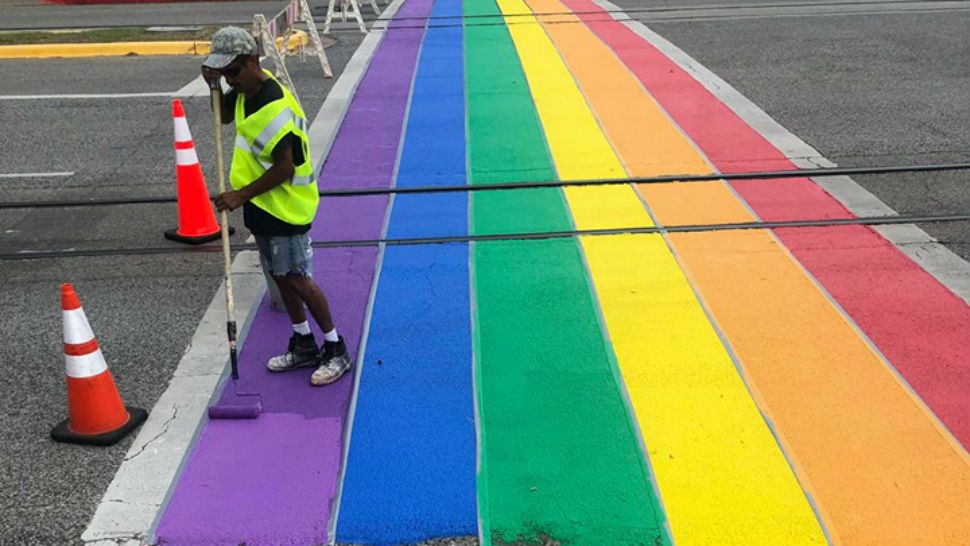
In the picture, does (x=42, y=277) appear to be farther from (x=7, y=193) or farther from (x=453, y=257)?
(x=453, y=257)

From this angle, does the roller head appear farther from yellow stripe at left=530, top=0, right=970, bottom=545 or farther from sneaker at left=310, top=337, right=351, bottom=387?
yellow stripe at left=530, top=0, right=970, bottom=545

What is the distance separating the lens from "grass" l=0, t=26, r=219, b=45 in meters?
14.8

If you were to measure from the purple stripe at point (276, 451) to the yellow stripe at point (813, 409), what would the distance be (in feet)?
4.81

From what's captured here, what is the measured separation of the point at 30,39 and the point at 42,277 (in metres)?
10.9

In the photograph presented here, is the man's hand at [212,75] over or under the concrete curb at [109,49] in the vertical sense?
over

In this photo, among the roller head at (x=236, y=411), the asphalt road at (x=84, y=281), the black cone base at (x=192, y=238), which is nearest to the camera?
the asphalt road at (x=84, y=281)

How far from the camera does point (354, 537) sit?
11.8 ft

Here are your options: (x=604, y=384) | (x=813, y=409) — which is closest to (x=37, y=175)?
(x=604, y=384)

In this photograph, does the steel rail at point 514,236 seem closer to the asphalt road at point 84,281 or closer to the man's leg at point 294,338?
the asphalt road at point 84,281

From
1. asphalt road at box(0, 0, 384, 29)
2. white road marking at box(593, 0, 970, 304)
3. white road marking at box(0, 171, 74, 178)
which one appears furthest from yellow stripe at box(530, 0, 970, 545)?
asphalt road at box(0, 0, 384, 29)

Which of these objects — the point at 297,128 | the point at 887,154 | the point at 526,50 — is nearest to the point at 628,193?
the point at 887,154

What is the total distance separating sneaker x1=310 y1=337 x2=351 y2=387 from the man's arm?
0.89m

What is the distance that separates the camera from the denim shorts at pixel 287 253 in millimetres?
4508

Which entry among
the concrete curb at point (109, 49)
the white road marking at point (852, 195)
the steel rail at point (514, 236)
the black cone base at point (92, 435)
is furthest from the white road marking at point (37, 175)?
the white road marking at point (852, 195)
